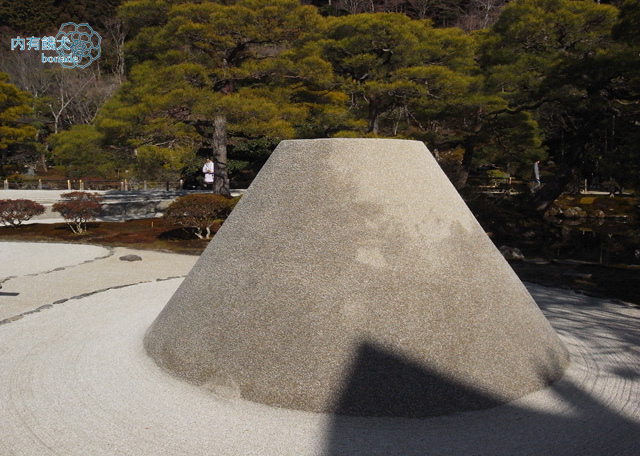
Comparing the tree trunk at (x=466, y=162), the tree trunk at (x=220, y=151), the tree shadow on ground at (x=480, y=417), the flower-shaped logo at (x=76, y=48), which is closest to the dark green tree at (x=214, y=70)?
the tree trunk at (x=220, y=151)

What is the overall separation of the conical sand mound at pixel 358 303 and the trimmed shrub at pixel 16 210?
1376 centimetres

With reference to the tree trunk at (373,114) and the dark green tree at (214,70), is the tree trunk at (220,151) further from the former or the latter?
the tree trunk at (373,114)

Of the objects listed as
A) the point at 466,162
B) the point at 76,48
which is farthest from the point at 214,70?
the point at 76,48

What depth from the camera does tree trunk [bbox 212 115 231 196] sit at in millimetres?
15461

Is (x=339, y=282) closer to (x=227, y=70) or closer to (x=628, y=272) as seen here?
(x=628, y=272)

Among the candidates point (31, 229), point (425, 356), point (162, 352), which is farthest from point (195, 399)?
point (31, 229)

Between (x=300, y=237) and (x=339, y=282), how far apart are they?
1.91 ft

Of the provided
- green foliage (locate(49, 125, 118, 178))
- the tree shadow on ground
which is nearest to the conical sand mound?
the tree shadow on ground

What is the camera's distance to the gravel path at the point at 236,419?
330cm

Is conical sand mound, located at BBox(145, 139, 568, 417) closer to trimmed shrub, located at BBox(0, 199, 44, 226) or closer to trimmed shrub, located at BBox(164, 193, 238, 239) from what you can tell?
trimmed shrub, located at BBox(164, 193, 238, 239)

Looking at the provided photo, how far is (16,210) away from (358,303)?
52.1ft

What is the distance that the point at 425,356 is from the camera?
3.94 metres

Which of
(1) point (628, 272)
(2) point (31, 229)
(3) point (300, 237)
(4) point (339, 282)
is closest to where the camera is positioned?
(4) point (339, 282)

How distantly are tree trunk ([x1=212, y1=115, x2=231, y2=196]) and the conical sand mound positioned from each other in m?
10.5
